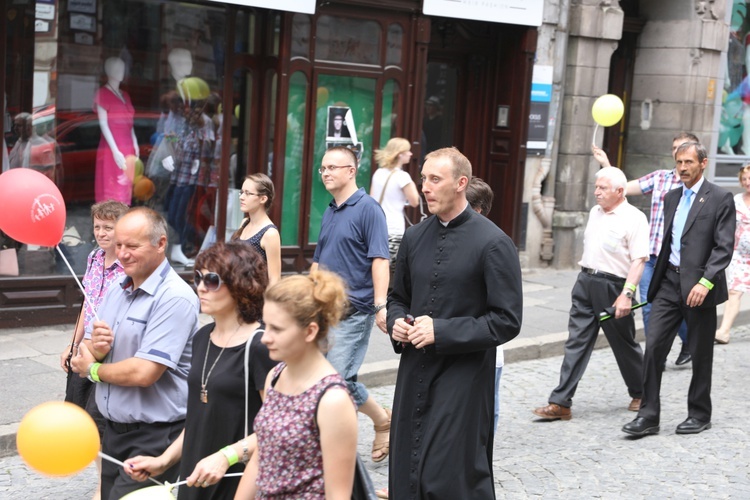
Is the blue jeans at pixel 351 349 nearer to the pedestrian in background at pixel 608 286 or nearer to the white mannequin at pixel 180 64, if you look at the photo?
the pedestrian in background at pixel 608 286

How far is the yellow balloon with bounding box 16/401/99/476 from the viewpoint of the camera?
155 inches

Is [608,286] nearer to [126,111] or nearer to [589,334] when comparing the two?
[589,334]

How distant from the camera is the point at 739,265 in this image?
38.3 ft

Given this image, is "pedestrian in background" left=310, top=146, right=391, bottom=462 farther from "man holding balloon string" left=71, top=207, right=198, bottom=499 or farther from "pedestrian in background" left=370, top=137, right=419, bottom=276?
"pedestrian in background" left=370, top=137, right=419, bottom=276

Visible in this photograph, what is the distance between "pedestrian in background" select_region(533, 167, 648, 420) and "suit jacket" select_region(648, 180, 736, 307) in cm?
31

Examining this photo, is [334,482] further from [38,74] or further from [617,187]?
[38,74]

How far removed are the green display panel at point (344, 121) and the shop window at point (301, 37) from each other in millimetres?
352

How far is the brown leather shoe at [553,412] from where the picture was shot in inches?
329

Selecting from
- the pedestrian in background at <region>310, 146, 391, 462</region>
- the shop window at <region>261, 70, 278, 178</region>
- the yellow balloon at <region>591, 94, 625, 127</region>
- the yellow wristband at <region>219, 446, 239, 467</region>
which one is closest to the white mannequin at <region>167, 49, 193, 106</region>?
the shop window at <region>261, 70, 278, 178</region>

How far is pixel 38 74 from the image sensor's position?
33.5 feet

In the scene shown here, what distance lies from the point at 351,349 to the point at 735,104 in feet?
41.5

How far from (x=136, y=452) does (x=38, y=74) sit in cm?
629

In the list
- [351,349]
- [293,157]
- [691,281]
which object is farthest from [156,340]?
[293,157]

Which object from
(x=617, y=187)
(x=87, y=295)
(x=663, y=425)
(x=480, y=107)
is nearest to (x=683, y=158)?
(x=617, y=187)
